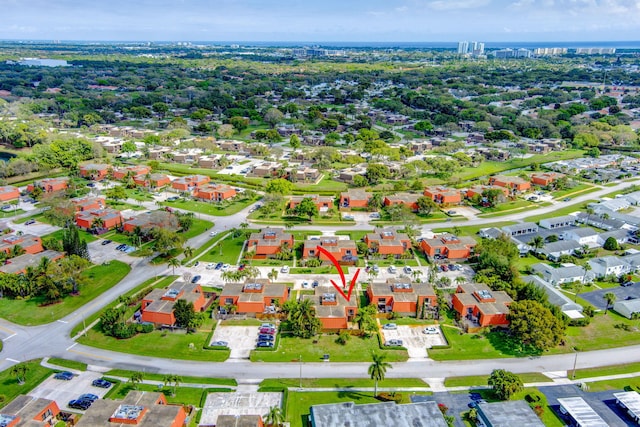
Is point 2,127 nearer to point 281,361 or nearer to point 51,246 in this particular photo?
point 51,246

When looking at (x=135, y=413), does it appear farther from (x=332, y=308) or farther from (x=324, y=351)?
(x=332, y=308)

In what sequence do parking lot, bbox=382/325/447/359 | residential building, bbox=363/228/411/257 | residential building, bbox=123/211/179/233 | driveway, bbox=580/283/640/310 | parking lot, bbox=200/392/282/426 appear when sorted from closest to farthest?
parking lot, bbox=200/392/282/426 → parking lot, bbox=382/325/447/359 → driveway, bbox=580/283/640/310 → residential building, bbox=363/228/411/257 → residential building, bbox=123/211/179/233

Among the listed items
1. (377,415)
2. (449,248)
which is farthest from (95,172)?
(377,415)

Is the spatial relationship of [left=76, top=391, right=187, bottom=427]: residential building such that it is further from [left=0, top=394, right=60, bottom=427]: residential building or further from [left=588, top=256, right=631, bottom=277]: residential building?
[left=588, top=256, right=631, bottom=277]: residential building

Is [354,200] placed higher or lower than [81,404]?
higher

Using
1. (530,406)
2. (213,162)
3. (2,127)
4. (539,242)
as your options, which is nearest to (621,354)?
(530,406)

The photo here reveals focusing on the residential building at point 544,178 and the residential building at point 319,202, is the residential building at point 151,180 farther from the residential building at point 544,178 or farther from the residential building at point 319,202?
the residential building at point 544,178

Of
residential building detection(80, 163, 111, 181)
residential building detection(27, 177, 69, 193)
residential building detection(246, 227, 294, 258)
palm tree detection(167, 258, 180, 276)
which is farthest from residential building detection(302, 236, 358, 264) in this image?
residential building detection(80, 163, 111, 181)
